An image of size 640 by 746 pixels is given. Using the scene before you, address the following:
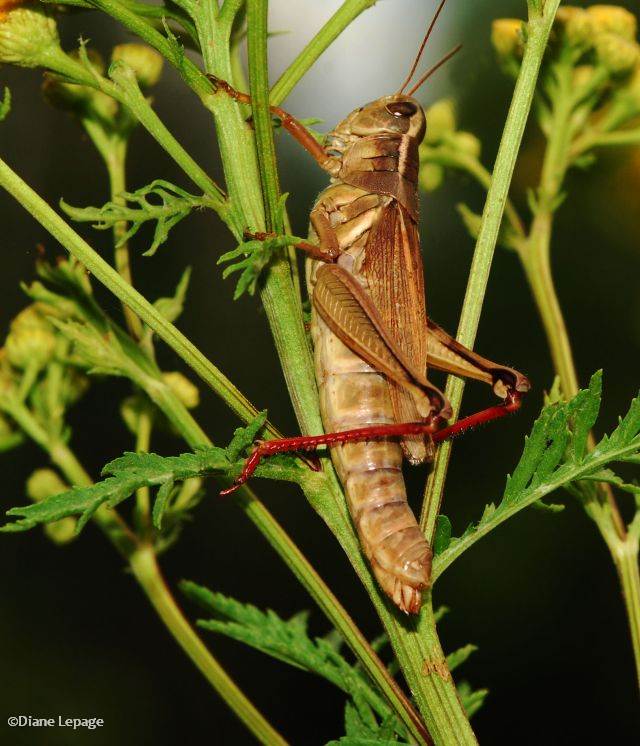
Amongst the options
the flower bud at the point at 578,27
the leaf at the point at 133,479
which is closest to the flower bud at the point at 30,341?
the leaf at the point at 133,479

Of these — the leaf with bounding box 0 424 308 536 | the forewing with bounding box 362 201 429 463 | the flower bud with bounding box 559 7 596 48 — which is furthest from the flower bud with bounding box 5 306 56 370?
the flower bud with bounding box 559 7 596 48

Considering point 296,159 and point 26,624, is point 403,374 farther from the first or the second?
point 26,624

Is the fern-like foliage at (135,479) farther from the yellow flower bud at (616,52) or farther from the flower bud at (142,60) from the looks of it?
the yellow flower bud at (616,52)

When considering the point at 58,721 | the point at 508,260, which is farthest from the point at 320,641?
the point at 508,260

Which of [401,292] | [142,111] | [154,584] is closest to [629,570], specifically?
[401,292]

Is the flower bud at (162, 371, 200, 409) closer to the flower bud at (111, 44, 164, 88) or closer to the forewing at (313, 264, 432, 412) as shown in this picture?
the forewing at (313, 264, 432, 412)

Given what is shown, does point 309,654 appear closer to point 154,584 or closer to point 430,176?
point 154,584
